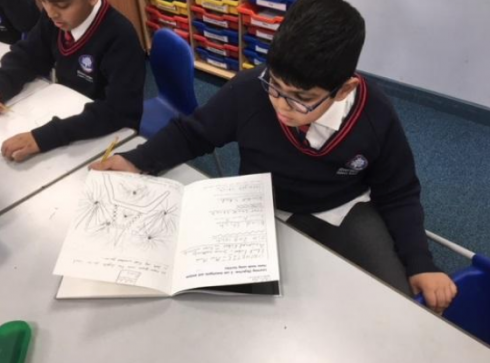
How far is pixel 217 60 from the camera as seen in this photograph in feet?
7.97

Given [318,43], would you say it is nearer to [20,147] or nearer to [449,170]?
[20,147]

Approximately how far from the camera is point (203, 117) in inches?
38.8

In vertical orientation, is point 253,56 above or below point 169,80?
below

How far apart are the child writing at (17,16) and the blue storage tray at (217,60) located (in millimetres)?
1077

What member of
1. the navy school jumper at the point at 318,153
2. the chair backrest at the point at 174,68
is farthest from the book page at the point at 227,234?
the chair backrest at the point at 174,68

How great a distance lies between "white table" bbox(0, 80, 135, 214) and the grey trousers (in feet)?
1.77

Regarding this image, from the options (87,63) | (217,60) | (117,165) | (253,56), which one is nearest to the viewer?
(117,165)

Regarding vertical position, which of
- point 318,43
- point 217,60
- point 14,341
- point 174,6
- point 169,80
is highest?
point 318,43

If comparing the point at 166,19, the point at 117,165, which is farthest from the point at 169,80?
the point at 166,19

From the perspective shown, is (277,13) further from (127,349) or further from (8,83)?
(127,349)

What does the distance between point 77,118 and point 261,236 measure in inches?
23.0

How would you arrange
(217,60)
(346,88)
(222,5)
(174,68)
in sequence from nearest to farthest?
(346,88), (174,68), (222,5), (217,60)

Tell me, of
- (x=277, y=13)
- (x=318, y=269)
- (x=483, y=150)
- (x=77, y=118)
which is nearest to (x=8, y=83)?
(x=77, y=118)

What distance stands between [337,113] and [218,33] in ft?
5.34
